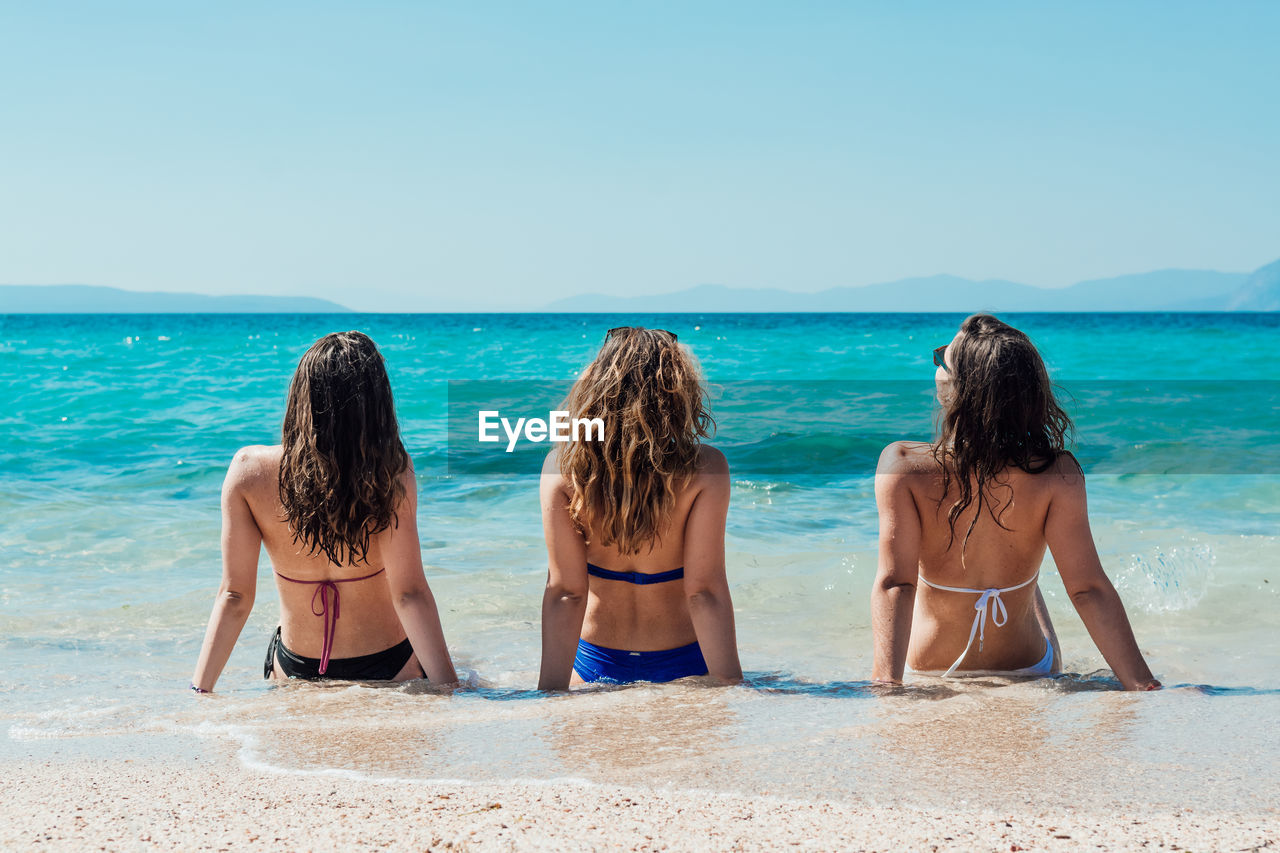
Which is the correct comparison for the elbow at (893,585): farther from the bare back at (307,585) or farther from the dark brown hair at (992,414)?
the bare back at (307,585)

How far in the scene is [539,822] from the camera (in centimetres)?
214

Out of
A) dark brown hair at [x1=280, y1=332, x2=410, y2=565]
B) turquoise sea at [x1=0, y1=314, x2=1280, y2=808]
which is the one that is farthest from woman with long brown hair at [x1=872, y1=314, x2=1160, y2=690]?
dark brown hair at [x1=280, y1=332, x2=410, y2=565]

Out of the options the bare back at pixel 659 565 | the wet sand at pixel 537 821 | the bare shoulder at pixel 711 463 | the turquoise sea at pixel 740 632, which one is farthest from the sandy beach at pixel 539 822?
the bare shoulder at pixel 711 463

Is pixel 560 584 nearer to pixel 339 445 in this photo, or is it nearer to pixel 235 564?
pixel 339 445

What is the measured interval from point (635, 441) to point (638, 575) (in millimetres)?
523

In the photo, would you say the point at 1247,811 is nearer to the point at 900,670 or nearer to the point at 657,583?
the point at 900,670

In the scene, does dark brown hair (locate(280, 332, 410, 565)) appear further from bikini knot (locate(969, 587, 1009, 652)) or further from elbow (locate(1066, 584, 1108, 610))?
elbow (locate(1066, 584, 1108, 610))

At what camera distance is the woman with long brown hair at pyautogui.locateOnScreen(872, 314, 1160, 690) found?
9.98 feet

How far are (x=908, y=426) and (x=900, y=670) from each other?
11.1m

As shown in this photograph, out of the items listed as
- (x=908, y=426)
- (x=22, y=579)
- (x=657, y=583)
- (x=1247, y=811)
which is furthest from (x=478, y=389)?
(x=1247, y=811)

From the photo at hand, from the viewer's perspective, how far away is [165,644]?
4.88m

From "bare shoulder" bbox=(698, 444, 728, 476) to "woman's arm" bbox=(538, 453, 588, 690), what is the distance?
1.48 feet

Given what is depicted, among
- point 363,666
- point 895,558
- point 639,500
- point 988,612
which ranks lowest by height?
point 363,666

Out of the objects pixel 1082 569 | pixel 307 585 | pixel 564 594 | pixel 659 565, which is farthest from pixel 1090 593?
pixel 307 585
